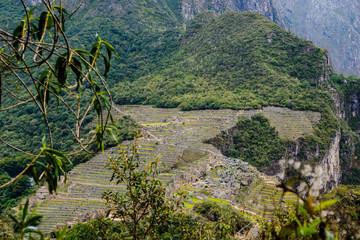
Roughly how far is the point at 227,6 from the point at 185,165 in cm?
9838

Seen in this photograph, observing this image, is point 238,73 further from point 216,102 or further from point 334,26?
point 334,26

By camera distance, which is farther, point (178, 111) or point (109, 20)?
point (109, 20)

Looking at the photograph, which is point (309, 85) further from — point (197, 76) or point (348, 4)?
point (348, 4)

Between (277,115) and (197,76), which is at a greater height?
(197,76)

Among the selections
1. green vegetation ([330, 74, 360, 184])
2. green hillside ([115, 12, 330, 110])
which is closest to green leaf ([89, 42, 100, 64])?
green hillside ([115, 12, 330, 110])

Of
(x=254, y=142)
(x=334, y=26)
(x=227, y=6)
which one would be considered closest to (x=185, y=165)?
(x=254, y=142)

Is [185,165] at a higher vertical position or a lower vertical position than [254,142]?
lower

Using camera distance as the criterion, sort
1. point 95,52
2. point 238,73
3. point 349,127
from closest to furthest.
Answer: point 95,52 < point 238,73 < point 349,127

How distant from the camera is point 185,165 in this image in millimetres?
23156

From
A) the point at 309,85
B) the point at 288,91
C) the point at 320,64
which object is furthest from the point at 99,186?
the point at 320,64

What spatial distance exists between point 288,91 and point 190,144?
65.9ft

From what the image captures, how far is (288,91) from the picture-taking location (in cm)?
4056

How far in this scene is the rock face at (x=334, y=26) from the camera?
408 ft

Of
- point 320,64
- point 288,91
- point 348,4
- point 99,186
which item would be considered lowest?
point 99,186
